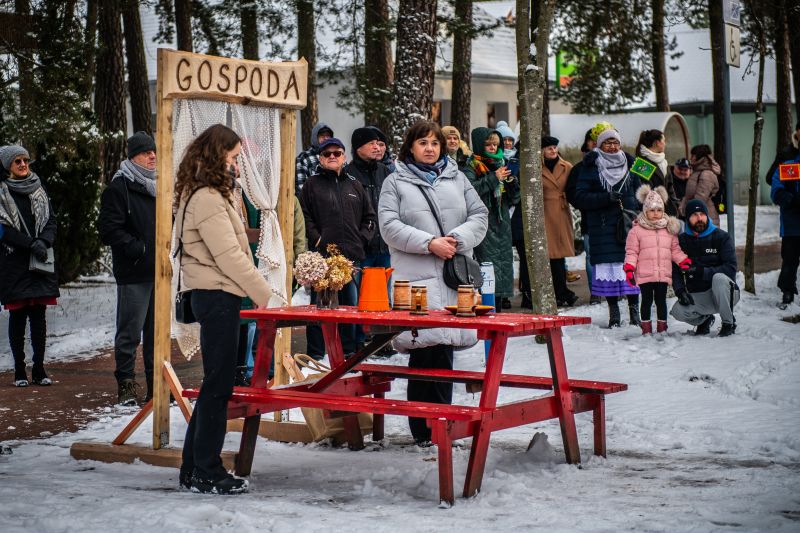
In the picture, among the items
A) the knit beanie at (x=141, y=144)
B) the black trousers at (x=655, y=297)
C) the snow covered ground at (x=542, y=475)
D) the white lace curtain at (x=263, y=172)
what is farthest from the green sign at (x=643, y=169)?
the knit beanie at (x=141, y=144)

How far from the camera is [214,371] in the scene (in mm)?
5930

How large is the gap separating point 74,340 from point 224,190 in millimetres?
7271

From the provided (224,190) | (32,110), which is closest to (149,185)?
(224,190)

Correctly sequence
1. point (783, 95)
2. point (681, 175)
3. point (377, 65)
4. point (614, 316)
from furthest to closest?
point (783, 95) < point (377, 65) < point (681, 175) < point (614, 316)

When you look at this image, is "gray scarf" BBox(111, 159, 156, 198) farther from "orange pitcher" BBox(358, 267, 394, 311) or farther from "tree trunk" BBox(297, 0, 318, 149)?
"tree trunk" BBox(297, 0, 318, 149)

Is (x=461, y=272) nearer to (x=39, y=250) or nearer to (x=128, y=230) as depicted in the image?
(x=128, y=230)

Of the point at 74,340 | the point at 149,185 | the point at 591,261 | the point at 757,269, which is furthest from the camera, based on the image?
the point at 757,269

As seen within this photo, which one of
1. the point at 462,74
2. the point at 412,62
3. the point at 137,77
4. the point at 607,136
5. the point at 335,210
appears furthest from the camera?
the point at 462,74

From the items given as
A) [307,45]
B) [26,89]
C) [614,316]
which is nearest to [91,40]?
[26,89]

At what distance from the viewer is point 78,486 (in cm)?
602

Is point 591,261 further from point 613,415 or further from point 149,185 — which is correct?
point 149,185

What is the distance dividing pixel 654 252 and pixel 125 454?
17.7 ft

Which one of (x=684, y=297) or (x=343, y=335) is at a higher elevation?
(x=684, y=297)

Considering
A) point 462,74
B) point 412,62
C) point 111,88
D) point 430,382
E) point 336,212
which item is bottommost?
point 430,382
